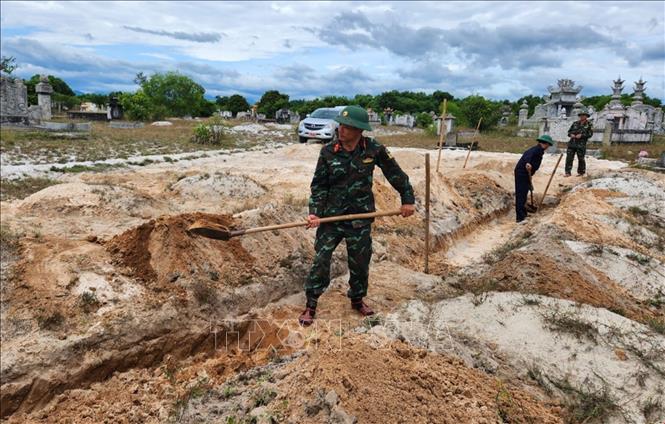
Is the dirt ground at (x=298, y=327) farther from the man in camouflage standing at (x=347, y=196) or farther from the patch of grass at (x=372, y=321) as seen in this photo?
the man in camouflage standing at (x=347, y=196)

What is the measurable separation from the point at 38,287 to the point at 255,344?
211cm

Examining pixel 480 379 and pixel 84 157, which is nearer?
pixel 480 379

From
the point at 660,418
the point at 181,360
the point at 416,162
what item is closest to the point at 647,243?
the point at 660,418

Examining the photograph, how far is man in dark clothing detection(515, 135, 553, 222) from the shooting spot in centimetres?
886

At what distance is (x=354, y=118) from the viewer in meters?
3.90

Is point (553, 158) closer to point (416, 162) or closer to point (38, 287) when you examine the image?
point (416, 162)

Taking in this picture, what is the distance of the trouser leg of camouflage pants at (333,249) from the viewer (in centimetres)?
423

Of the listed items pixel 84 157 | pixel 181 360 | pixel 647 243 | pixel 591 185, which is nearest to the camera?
pixel 181 360

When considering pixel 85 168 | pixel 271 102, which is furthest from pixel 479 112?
pixel 271 102

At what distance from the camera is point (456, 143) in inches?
876

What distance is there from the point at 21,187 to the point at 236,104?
58665mm

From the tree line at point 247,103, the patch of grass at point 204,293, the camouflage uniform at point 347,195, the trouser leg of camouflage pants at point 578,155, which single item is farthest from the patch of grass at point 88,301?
the tree line at point 247,103

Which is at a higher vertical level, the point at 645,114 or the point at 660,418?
the point at 645,114

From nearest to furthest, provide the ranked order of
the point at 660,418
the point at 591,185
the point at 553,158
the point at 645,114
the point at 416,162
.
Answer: the point at 660,418, the point at 591,185, the point at 416,162, the point at 553,158, the point at 645,114
